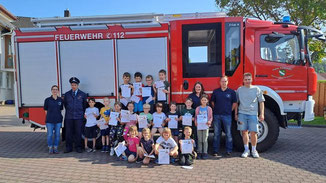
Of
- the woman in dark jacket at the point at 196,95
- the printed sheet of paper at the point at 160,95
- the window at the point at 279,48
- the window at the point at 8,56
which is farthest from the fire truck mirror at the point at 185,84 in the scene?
the window at the point at 8,56

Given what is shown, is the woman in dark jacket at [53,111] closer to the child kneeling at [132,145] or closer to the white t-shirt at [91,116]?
the white t-shirt at [91,116]

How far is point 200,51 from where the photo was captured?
18.2 ft

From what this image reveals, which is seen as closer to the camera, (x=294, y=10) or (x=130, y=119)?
(x=130, y=119)

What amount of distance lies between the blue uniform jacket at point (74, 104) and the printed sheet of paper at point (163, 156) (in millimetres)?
2238

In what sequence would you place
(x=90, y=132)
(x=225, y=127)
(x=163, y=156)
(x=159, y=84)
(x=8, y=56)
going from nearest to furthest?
(x=163, y=156), (x=225, y=127), (x=159, y=84), (x=90, y=132), (x=8, y=56)

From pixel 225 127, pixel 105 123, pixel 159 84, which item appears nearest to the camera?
pixel 225 127

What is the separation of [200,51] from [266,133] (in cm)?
244

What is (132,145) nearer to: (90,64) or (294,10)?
(90,64)

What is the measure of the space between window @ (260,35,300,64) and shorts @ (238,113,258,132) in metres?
1.44

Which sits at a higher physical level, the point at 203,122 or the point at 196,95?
the point at 196,95

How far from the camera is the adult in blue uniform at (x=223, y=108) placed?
5.23 meters

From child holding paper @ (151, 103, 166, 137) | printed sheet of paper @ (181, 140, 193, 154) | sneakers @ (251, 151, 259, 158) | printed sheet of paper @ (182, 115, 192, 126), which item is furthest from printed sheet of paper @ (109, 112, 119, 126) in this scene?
sneakers @ (251, 151, 259, 158)

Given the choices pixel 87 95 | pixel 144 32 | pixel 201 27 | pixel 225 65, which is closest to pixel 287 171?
pixel 225 65

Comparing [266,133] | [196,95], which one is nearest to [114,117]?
[196,95]
